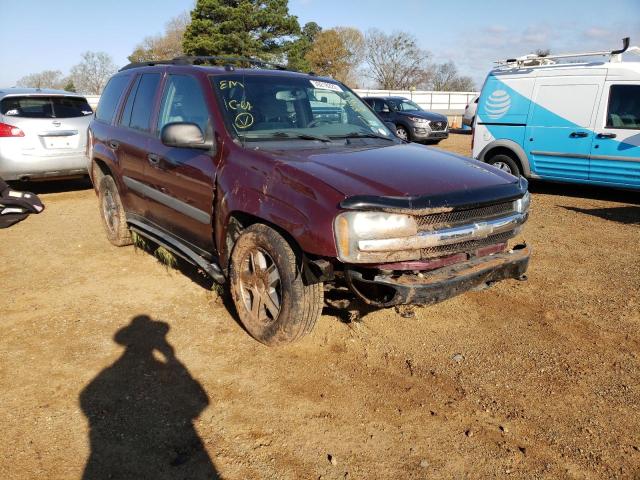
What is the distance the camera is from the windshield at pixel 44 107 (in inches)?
308

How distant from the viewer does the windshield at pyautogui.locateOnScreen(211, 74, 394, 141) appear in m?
3.70

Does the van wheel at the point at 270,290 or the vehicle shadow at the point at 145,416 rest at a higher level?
the van wheel at the point at 270,290

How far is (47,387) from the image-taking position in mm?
3111

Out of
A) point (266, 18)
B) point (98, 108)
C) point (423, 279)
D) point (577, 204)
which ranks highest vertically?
point (266, 18)

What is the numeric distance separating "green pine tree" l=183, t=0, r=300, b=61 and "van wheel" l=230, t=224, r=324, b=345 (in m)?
37.5

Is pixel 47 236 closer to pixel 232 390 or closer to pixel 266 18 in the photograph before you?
pixel 232 390

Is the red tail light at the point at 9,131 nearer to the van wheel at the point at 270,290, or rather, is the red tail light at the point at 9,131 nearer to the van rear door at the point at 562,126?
the van wheel at the point at 270,290

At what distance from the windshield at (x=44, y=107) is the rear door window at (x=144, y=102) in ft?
13.6

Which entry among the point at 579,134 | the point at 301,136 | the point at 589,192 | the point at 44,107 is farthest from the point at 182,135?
the point at 589,192

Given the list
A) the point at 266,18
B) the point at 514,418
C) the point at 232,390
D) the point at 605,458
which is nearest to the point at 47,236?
the point at 232,390

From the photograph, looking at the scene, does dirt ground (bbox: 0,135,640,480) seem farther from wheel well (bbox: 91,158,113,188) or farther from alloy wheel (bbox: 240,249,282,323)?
wheel well (bbox: 91,158,113,188)

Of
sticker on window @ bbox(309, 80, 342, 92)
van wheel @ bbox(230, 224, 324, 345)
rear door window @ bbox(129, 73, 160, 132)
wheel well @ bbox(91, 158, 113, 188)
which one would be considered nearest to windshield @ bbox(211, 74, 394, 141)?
sticker on window @ bbox(309, 80, 342, 92)

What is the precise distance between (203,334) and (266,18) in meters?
39.5

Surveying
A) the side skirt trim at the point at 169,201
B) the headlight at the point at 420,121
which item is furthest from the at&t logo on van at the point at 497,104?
the headlight at the point at 420,121
